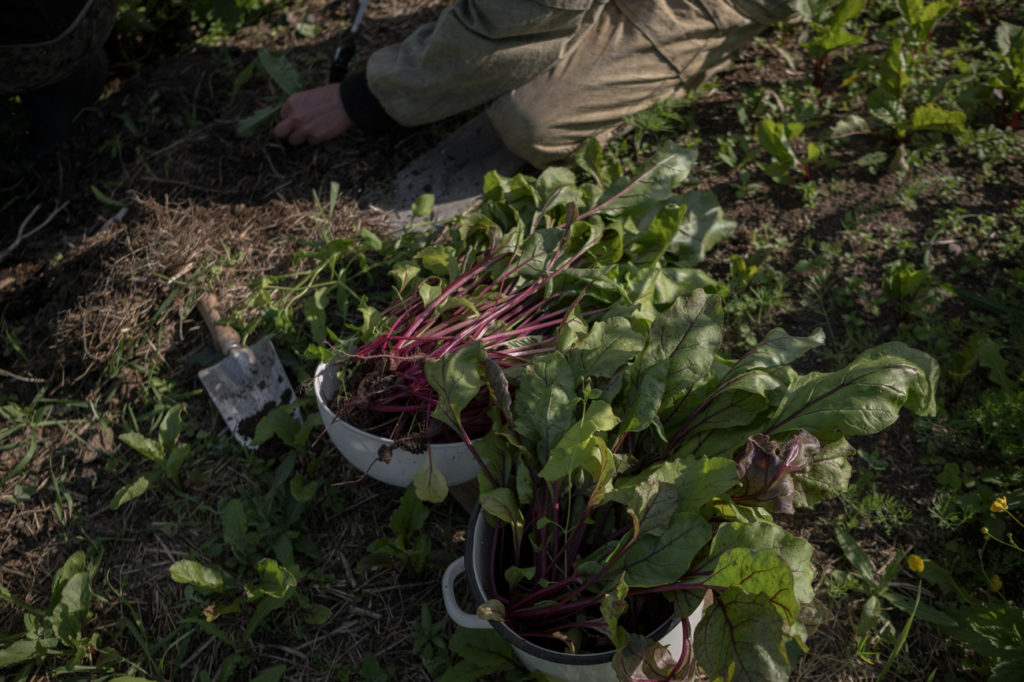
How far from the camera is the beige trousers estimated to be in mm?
2479

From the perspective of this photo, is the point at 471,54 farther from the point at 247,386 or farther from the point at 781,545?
the point at 781,545

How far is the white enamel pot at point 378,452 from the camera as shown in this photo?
5.40ft

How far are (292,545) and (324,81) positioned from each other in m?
1.97

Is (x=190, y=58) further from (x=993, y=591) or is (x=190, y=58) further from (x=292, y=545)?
(x=993, y=591)

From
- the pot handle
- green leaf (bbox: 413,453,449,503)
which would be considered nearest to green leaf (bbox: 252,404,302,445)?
green leaf (bbox: 413,453,449,503)

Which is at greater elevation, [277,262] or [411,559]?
[277,262]

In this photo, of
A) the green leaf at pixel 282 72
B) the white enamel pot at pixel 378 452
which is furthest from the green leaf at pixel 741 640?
the green leaf at pixel 282 72

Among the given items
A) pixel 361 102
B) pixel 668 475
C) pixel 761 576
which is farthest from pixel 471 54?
pixel 761 576

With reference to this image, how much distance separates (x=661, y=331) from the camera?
154 centimetres

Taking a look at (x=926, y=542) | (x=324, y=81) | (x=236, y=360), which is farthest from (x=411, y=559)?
(x=324, y=81)

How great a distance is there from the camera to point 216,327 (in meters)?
2.15

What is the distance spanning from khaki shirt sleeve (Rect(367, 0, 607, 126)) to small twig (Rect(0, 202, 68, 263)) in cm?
128

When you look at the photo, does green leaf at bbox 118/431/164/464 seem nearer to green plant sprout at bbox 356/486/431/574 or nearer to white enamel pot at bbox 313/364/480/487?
white enamel pot at bbox 313/364/480/487

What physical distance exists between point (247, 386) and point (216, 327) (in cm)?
25
